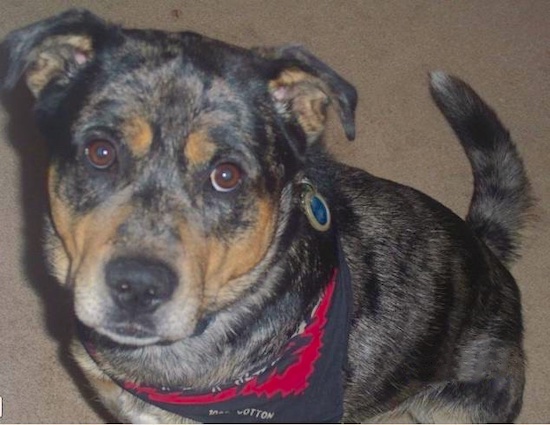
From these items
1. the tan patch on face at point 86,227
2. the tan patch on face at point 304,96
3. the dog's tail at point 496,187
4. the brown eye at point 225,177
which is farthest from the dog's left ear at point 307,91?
the dog's tail at point 496,187

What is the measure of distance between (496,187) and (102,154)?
70.3 inches

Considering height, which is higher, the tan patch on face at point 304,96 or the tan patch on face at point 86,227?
the tan patch on face at point 304,96

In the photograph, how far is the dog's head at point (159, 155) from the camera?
2455mm

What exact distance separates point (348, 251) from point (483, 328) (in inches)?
24.6

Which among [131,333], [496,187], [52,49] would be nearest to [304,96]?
[52,49]

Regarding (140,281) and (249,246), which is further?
(249,246)

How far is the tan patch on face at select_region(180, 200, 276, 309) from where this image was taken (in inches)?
98.3

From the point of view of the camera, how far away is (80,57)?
269 cm

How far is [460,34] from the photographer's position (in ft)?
16.3

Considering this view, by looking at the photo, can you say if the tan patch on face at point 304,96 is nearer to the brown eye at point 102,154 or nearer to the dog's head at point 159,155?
the dog's head at point 159,155

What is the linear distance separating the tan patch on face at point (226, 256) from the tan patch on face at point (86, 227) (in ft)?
0.59

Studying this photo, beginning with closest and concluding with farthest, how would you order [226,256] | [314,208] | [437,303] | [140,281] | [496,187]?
[140,281] < [226,256] < [314,208] < [437,303] < [496,187]

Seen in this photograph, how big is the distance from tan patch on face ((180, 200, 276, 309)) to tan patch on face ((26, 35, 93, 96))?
0.60 metres

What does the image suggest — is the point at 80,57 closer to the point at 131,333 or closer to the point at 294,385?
the point at 131,333
